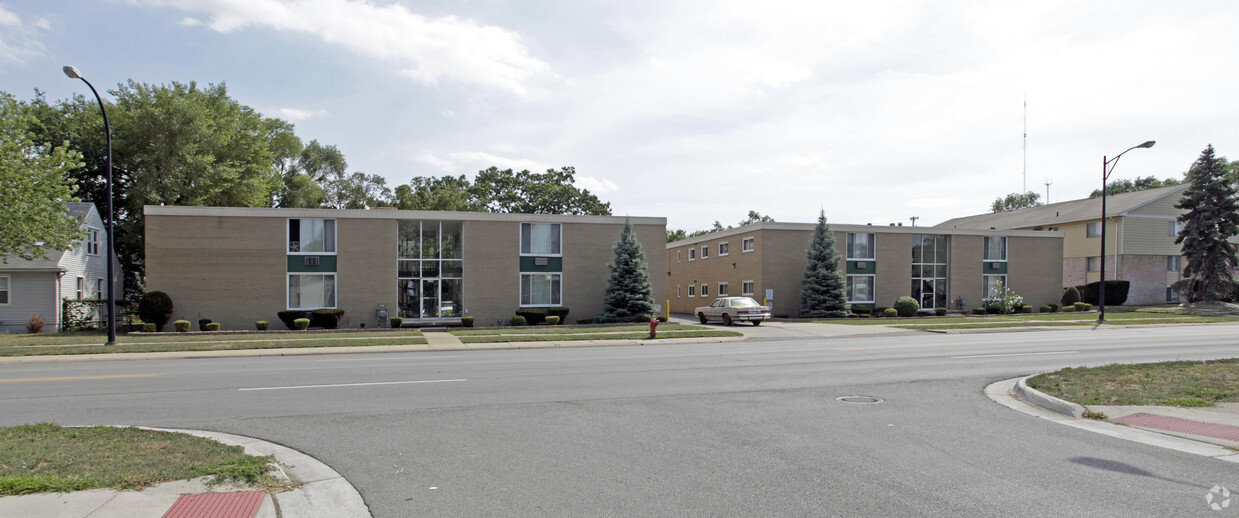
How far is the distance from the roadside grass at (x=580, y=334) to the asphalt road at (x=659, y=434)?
26.2ft

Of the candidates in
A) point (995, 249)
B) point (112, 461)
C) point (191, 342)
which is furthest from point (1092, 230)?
point (112, 461)

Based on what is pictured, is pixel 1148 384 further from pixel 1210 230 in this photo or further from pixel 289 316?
pixel 1210 230

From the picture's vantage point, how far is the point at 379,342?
71.7ft

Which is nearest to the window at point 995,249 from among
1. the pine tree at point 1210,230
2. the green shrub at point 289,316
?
the pine tree at point 1210,230

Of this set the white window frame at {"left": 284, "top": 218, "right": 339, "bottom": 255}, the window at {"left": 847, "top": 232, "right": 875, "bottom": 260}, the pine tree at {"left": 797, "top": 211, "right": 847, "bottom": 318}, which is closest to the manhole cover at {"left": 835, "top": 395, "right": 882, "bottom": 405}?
the white window frame at {"left": 284, "top": 218, "right": 339, "bottom": 255}

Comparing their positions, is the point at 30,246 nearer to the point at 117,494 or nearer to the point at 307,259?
the point at 307,259

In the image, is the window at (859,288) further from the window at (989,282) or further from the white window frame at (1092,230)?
the white window frame at (1092,230)

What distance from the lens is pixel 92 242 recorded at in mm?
36844

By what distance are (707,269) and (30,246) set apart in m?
34.9

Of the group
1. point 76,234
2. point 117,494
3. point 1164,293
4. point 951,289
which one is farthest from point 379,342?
point 1164,293

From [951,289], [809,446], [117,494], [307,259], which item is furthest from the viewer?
[951,289]

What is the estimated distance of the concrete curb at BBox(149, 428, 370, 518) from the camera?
5257 mm

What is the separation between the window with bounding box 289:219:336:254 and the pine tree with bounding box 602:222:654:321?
13.0 meters

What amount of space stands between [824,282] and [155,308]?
31690 millimetres
